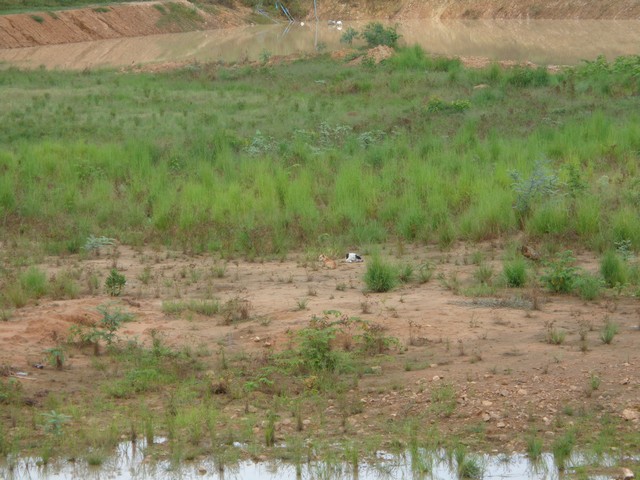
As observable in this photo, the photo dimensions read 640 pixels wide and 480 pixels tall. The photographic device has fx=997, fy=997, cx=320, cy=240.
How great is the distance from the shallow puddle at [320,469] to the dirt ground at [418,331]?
10.1 inches

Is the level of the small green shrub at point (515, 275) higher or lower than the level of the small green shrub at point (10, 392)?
higher

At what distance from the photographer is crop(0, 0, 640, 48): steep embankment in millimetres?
46219

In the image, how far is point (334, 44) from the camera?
42.1 metres

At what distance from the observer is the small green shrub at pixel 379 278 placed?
8.94 metres

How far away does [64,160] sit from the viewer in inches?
573

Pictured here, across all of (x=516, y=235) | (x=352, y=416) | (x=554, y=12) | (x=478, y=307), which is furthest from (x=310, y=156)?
(x=554, y=12)

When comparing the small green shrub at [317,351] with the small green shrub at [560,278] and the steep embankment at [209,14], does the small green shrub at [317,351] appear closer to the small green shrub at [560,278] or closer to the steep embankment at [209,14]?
the small green shrub at [560,278]

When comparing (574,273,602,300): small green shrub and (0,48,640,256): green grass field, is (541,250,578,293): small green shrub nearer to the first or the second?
(574,273,602,300): small green shrub

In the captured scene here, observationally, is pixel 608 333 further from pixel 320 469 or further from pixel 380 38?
pixel 380 38

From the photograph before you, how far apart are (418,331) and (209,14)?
56280 millimetres

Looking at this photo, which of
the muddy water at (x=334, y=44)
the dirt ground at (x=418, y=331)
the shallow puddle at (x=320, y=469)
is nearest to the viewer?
the shallow puddle at (x=320, y=469)

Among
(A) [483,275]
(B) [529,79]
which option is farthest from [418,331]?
(B) [529,79]

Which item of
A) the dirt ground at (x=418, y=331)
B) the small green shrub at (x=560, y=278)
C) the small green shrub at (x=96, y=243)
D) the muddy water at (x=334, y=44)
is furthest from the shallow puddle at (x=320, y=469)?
the muddy water at (x=334, y=44)

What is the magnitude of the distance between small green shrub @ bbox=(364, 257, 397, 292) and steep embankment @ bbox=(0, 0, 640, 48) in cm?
3836
